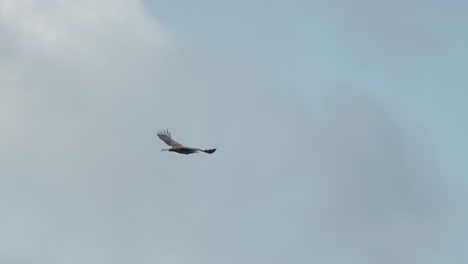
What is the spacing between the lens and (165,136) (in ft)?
541

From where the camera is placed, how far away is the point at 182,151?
15775 cm

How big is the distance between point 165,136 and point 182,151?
774 cm
